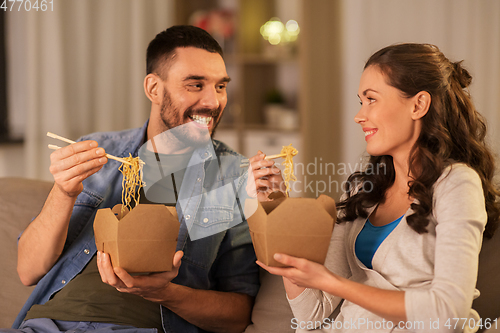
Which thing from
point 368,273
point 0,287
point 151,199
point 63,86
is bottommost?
point 0,287

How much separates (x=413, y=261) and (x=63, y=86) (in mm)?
2388

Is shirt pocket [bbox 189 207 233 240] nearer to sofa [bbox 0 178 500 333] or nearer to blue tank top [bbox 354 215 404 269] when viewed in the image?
sofa [bbox 0 178 500 333]

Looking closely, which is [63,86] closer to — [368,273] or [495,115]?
[368,273]

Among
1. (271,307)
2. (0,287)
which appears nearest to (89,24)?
(0,287)

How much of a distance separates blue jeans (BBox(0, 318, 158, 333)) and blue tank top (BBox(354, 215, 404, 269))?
583 millimetres

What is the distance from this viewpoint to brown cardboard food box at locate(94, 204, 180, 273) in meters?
0.98

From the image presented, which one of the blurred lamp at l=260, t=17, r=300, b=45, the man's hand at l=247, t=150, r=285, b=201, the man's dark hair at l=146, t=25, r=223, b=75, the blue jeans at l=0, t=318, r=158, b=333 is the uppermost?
the blurred lamp at l=260, t=17, r=300, b=45

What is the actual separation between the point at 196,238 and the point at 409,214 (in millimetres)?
621

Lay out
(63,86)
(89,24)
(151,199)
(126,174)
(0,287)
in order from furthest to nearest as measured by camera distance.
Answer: (89,24), (63,86), (0,287), (151,199), (126,174)

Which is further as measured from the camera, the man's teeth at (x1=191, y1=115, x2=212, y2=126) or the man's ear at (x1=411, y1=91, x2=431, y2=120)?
the man's teeth at (x1=191, y1=115, x2=212, y2=126)

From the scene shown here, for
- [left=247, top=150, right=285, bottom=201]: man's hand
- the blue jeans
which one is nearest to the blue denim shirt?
the blue jeans

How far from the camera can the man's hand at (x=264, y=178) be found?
1140 millimetres

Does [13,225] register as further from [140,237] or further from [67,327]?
[140,237]

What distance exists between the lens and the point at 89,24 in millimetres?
2887
